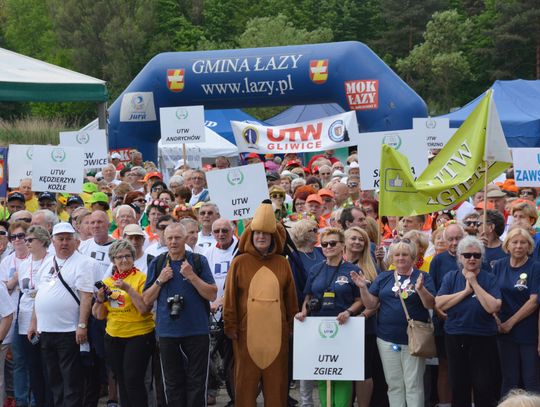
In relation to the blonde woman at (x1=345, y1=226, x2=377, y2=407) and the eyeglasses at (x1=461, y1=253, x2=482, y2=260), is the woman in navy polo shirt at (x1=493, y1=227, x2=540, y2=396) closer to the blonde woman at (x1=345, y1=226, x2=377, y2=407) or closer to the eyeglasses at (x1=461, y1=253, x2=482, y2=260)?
the eyeglasses at (x1=461, y1=253, x2=482, y2=260)

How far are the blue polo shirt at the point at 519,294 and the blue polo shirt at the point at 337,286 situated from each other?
1.12 metres

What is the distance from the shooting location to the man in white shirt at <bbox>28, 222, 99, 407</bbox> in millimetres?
8586

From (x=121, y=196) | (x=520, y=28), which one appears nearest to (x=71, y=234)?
(x=121, y=196)

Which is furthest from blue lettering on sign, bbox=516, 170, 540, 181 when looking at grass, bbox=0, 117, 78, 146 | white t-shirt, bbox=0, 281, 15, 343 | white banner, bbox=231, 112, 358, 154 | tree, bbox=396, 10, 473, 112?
tree, bbox=396, 10, 473, 112

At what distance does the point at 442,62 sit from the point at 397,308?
51.0m

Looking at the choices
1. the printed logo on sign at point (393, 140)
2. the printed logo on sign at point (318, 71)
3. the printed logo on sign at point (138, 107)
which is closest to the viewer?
the printed logo on sign at point (393, 140)

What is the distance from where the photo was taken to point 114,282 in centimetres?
832

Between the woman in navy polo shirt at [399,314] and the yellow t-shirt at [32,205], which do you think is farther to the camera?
the yellow t-shirt at [32,205]

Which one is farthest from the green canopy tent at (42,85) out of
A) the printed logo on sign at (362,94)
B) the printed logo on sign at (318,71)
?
the printed logo on sign at (362,94)

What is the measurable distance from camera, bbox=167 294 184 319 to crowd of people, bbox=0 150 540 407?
0.5 inches

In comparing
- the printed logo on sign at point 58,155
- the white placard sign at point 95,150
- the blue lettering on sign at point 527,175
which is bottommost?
the blue lettering on sign at point 527,175

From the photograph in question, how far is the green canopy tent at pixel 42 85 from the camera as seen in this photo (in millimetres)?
16297

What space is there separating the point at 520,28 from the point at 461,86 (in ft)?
15.0

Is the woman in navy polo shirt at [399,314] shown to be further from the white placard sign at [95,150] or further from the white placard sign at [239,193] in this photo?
the white placard sign at [95,150]
